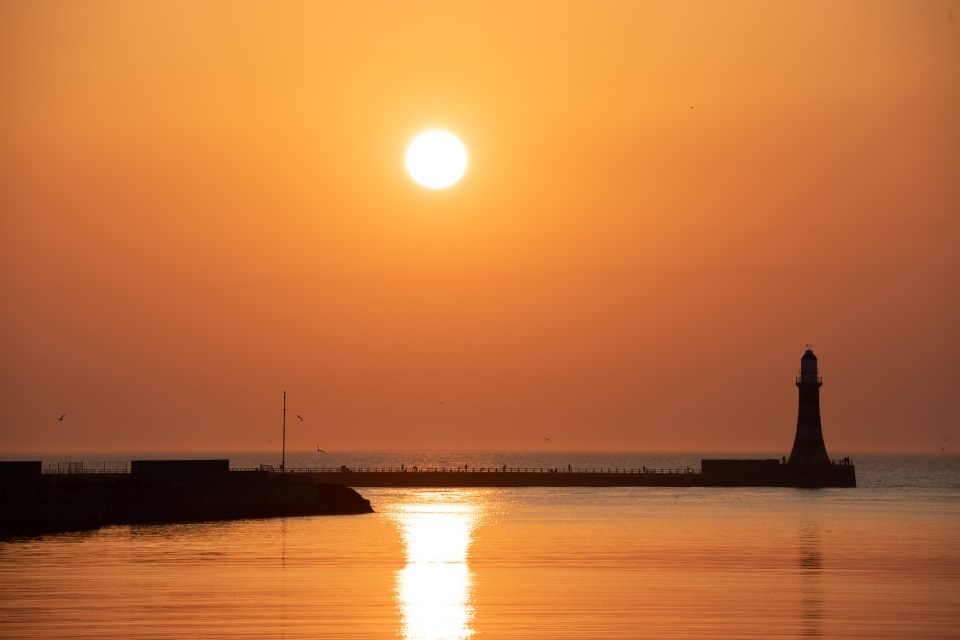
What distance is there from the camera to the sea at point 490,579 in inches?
1895

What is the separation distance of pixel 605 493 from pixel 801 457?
2526 centimetres

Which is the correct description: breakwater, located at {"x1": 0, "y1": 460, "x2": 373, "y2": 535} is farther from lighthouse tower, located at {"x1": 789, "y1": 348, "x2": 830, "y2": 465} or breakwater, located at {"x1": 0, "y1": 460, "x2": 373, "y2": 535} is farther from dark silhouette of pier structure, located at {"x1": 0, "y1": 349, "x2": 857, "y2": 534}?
lighthouse tower, located at {"x1": 789, "y1": 348, "x2": 830, "y2": 465}

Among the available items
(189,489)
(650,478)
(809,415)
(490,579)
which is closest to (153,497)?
(189,489)

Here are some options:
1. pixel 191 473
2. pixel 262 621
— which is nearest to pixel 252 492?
pixel 191 473

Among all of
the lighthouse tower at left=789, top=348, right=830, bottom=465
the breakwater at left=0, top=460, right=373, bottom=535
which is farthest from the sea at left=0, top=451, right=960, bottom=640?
the lighthouse tower at left=789, top=348, right=830, bottom=465

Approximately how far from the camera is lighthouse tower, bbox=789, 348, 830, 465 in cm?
14462

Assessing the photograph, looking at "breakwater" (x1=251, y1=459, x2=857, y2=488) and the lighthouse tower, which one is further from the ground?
the lighthouse tower

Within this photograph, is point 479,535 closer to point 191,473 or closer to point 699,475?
point 191,473

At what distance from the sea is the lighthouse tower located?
37.9 m

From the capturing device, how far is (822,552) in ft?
254

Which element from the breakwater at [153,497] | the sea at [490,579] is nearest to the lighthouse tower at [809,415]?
the sea at [490,579]

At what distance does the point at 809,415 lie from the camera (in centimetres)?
14575

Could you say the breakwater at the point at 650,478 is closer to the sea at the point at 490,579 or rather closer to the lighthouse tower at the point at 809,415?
the lighthouse tower at the point at 809,415

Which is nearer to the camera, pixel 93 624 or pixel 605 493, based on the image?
pixel 93 624
